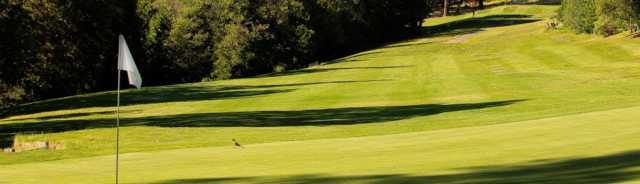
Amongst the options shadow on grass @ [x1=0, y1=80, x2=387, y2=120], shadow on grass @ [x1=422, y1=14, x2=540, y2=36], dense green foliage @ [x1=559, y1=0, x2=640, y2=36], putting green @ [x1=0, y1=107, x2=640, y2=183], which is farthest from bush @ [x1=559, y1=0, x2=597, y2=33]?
putting green @ [x1=0, y1=107, x2=640, y2=183]

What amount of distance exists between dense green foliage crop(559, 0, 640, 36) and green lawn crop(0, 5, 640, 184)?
2.10 m

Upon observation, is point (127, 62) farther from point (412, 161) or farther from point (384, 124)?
point (384, 124)

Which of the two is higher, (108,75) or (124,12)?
(124,12)

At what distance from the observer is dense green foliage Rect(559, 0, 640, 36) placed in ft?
182

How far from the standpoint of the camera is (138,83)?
1508 cm

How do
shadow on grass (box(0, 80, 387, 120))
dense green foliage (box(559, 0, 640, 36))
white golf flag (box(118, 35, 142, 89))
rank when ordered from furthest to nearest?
dense green foliage (box(559, 0, 640, 36)) → shadow on grass (box(0, 80, 387, 120)) → white golf flag (box(118, 35, 142, 89))

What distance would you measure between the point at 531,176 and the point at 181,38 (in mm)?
64586

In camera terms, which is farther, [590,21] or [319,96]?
[590,21]

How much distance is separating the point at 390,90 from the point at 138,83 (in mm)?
30135

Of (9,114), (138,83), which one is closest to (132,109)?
(9,114)

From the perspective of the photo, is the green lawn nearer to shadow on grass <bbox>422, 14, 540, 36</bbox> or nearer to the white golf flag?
the white golf flag

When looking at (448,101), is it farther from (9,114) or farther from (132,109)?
(9,114)

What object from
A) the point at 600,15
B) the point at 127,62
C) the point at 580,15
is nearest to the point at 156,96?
the point at 600,15

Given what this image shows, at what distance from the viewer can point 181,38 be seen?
75625mm
